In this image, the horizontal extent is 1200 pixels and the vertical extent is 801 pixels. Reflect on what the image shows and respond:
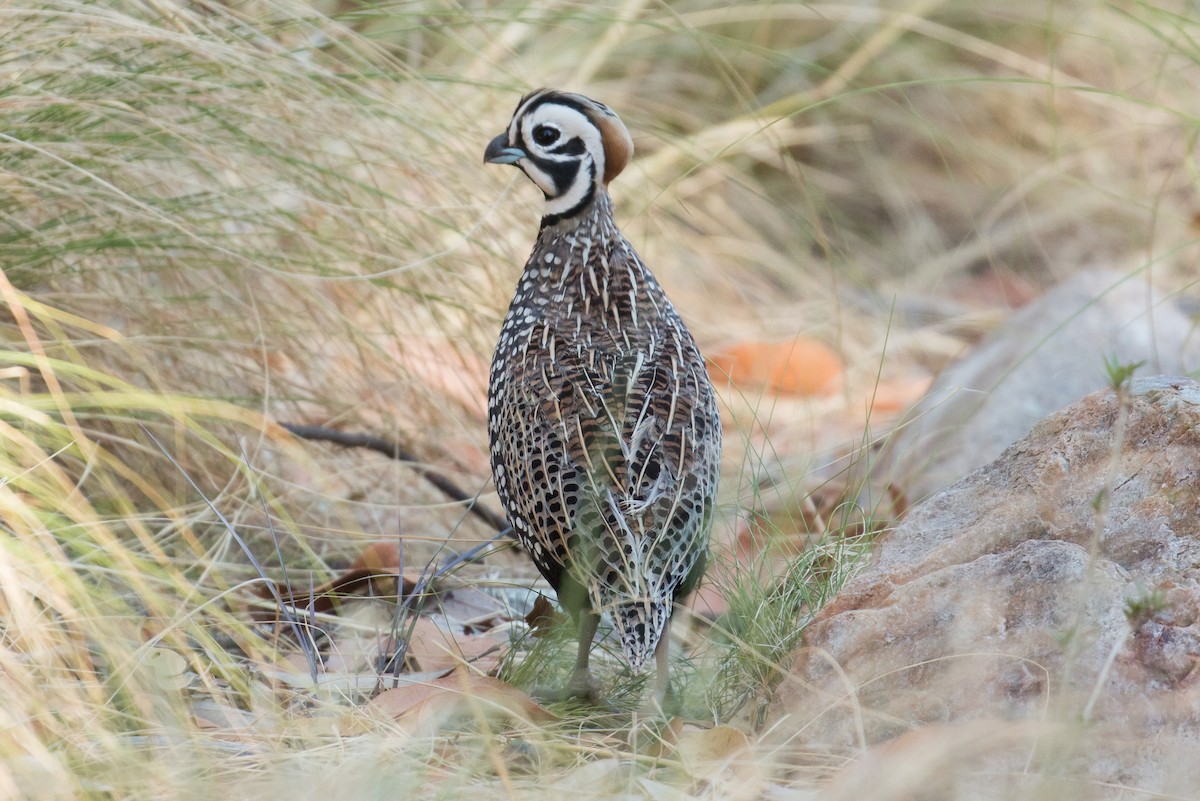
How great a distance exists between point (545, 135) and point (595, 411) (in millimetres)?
819

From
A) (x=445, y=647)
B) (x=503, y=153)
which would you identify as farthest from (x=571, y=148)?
(x=445, y=647)

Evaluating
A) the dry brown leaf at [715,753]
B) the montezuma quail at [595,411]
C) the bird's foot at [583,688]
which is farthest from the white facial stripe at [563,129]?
the dry brown leaf at [715,753]

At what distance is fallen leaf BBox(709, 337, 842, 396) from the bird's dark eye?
241cm

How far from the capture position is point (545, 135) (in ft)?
11.3

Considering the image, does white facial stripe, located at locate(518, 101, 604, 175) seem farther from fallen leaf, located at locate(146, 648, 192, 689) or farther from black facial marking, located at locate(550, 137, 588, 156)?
fallen leaf, located at locate(146, 648, 192, 689)

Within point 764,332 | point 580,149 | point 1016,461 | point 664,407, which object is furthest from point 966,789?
point 764,332

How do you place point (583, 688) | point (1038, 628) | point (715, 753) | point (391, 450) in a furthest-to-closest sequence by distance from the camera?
point (391, 450), point (583, 688), point (715, 753), point (1038, 628)

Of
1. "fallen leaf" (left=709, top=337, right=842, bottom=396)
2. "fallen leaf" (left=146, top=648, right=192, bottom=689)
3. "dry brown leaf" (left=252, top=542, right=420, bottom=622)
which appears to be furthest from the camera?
"fallen leaf" (left=709, top=337, right=842, bottom=396)

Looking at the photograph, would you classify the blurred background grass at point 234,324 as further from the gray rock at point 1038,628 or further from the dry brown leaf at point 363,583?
the gray rock at point 1038,628

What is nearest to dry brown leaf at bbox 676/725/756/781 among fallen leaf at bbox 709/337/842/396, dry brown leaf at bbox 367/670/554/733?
dry brown leaf at bbox 367/670/554/733

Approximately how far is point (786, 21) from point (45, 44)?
19.1 ft

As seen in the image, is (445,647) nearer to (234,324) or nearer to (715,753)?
(715,753)

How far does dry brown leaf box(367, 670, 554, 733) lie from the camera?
2773 mm

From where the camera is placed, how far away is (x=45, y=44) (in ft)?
12.0
